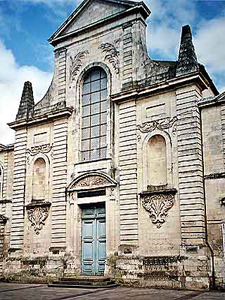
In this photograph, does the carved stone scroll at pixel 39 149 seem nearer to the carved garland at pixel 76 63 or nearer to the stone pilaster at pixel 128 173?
the carved garland at pixel 76 63

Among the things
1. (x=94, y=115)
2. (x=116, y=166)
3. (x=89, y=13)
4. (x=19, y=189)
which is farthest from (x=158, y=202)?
(x=89, y=13)

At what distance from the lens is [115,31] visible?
16469 mm

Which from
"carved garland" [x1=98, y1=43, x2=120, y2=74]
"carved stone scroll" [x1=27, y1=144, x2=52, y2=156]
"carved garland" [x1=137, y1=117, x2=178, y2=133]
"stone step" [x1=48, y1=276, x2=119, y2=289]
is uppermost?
"carved garland" [x1=98, y1=43, x2=120, y2=74]

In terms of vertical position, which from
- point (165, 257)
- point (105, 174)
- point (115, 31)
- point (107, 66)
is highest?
point (115, 31)

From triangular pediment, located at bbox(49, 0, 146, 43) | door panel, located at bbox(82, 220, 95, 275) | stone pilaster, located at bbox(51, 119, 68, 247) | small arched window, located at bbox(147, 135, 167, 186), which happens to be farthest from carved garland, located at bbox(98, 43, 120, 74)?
door panel, located at bbox(82, 220, 95, 275)

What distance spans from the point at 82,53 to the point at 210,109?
21.1 ft

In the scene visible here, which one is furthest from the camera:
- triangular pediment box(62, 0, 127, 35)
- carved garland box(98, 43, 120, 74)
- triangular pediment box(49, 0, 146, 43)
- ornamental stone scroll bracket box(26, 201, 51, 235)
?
triangular pediment box(62, 0, 127, 35)

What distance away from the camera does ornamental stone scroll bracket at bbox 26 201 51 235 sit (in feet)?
53.6

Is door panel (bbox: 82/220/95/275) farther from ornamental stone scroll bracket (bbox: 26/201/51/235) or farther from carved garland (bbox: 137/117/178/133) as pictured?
carved garland (bbox: 137/117/178/133)

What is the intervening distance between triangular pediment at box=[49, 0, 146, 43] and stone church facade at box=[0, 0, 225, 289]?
0.17ft

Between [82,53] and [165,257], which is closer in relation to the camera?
[165,257]

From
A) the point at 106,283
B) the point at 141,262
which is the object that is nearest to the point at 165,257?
the point at 141,262

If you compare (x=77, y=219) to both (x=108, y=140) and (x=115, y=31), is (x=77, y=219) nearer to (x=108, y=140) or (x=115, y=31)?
(x=108, y=140)

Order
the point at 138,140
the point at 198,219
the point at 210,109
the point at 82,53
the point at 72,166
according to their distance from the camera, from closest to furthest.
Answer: the point at 198,219
the point at 210,109
the point at 138,140
the point at 72,166
the point at 82,53
